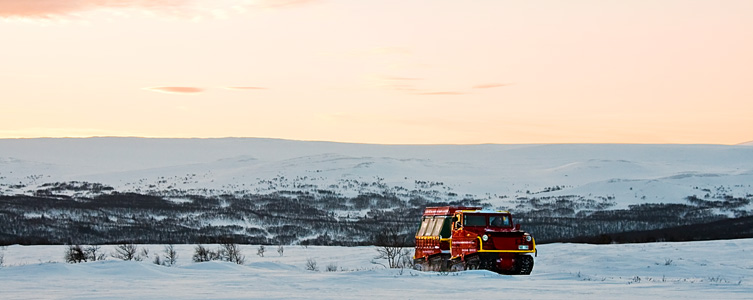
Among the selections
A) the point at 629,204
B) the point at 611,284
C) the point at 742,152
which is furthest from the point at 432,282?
the point at 742,152

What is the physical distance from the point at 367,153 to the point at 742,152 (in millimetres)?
66388

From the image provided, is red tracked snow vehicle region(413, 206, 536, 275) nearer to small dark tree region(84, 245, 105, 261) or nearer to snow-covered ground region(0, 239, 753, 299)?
snow-covered ground region(0, 239, 753, 299)

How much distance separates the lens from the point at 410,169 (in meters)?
126

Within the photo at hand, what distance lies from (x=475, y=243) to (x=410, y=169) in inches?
4028

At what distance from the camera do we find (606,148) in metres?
173

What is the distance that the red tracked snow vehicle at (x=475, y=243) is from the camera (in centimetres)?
2331

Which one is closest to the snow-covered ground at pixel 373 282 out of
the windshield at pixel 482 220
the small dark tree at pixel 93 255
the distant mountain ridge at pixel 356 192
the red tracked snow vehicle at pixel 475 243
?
the red tracked snow vehicle at pixel 475 243

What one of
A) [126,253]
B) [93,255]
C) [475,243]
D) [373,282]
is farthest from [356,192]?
[373,282]

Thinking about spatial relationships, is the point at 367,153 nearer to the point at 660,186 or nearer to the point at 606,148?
the point at 606,148

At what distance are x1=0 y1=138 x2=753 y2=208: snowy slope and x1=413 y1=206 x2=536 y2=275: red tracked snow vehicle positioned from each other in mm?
57067

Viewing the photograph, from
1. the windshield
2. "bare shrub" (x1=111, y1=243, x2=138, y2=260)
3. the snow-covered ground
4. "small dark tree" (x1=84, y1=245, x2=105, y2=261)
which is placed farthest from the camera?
"bare shrub" (x1=111, y1=243, x2=138, y2=260)

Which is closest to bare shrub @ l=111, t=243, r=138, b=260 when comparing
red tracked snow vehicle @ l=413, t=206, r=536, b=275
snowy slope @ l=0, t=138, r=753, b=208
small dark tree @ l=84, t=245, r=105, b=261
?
small dark tree @ l=84, t=245, r=105, b=261

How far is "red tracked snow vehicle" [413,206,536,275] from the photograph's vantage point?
23312mm

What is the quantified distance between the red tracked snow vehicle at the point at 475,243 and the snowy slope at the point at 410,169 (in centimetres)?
5707
